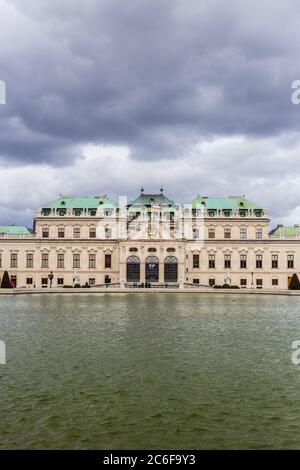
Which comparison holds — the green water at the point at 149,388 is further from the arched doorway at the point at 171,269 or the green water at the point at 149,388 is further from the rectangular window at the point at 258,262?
the rectangular window at the point at 258,262

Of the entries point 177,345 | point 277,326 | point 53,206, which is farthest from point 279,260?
point 177,345

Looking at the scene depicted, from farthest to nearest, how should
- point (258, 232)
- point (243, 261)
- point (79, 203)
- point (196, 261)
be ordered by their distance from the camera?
1. point (79, 203)
2. point (258, 232)
3. point (196, 261)
4. point (243, 261)

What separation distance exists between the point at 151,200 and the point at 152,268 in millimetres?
17491

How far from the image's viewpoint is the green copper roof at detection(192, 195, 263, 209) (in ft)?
341

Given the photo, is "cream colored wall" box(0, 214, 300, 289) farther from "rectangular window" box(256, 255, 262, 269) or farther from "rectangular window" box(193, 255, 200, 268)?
"rectangular window" box(256, 255, 262, 269)

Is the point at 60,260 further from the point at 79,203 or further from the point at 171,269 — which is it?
the point at 171,269

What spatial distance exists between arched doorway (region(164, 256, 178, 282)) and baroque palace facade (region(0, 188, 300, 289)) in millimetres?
2889

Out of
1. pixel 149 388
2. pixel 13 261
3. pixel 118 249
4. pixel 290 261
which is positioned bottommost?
pixel 149 388

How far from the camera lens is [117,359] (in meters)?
22.3

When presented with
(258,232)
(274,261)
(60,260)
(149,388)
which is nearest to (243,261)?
(274,261)

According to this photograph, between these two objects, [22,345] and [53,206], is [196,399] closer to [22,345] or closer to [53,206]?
[22,345]

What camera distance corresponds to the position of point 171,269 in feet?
Result: 322

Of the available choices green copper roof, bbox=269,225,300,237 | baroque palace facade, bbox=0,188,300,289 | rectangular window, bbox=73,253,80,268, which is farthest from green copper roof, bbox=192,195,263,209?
rectangular window, bbox=73,253,80,268
